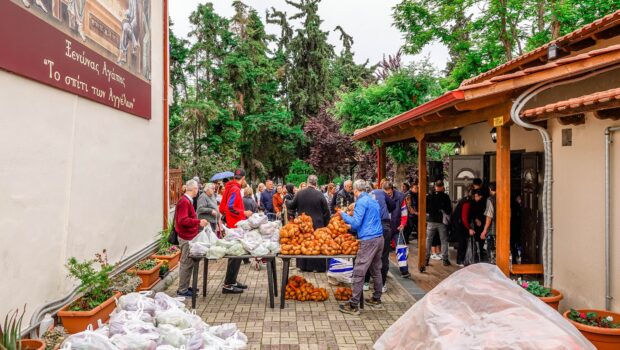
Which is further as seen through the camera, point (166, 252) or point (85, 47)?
point (166, 252)

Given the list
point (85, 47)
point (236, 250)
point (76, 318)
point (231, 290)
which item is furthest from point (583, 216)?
point (85, 47)

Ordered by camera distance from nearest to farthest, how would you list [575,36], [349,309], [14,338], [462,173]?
[14,338], [349,309], [575,36], [462,173]

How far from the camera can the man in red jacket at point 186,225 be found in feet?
25.1

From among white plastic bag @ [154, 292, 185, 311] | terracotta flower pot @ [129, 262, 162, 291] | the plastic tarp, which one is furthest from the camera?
terracotta flower pot @ [129, 262, 162, 291]

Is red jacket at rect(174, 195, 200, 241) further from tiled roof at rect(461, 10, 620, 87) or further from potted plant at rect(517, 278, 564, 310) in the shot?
tiled roof at rect(461, 10, 620, 87)

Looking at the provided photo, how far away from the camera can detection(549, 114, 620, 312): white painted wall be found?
5367mm

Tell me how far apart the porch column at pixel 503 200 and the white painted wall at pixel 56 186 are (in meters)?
5.38

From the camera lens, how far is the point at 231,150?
2919 cm

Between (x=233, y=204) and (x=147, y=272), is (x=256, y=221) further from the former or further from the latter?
(x=147, y=272)

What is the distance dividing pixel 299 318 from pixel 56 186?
3.55m

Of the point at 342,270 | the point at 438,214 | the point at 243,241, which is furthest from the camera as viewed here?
the point at 438,214

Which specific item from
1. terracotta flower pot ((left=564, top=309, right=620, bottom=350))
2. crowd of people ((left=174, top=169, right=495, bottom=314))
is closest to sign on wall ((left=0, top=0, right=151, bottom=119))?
crowd of people ((left=174, top=169, right=495, bottom=314))

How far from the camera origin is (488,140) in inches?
461

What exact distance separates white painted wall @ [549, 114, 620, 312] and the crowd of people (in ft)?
7.83
